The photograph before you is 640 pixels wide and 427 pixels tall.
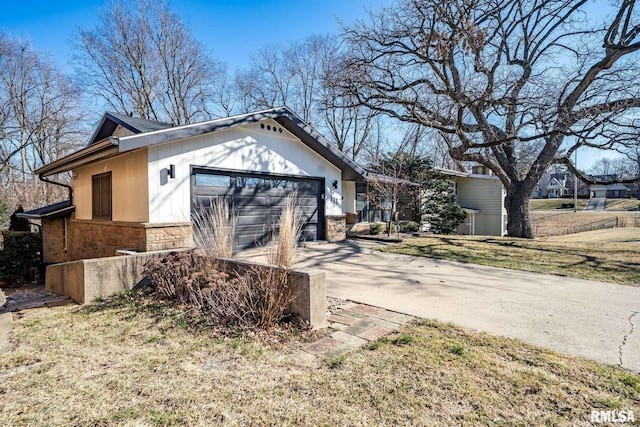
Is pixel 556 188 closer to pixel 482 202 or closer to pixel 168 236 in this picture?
pixel 482 202

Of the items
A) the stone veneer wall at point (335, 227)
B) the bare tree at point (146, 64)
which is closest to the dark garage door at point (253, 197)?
the stone veneer wall at point (335, 227)

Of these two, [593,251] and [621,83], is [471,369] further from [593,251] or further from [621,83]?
[621,83]

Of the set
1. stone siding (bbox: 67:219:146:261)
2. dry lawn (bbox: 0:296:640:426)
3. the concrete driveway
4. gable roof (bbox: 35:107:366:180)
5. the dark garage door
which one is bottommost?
dry lawn (bbox: 0:296:640:426)

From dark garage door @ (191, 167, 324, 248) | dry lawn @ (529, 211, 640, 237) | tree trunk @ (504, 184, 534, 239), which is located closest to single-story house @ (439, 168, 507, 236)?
tree trunk @ (504, 184, 534, 239)

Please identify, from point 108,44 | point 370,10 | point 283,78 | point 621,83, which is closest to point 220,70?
point 283,78

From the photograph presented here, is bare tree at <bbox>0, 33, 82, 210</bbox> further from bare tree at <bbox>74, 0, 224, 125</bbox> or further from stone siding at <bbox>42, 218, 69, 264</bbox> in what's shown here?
stone siding at <bbox>42, 218, 69, 264</bbox>

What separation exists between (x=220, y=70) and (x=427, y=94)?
1657 centimetres

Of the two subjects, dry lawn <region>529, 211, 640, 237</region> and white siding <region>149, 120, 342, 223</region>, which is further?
dry lawn <region>529, 211, 640, 237</region>

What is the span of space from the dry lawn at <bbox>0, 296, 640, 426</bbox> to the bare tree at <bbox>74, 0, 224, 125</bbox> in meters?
22.3

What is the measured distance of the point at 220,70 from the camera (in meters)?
23.9

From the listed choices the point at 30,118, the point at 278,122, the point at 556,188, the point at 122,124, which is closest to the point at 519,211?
the point at 278,122

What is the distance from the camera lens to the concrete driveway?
3.43 m

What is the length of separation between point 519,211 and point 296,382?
1392 cm

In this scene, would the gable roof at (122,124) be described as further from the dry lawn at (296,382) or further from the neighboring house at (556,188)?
the neighboring house at (556,188)
